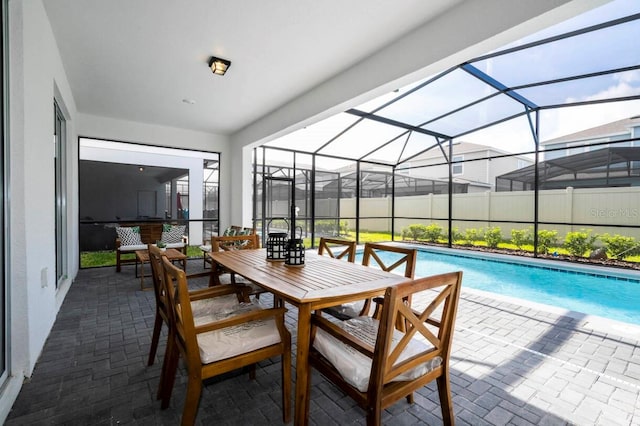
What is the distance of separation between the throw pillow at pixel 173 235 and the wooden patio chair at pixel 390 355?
208 inches

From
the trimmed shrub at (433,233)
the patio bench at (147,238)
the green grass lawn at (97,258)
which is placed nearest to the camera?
the patio bench at (147,238)

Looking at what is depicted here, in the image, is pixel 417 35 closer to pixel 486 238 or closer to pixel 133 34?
pixel 133 34

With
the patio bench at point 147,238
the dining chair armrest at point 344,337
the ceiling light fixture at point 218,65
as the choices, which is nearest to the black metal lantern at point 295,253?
the dining chair armrest at point 344,337

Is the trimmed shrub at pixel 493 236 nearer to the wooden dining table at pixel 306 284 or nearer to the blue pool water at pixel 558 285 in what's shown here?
the blue pool water at pixel 558 285

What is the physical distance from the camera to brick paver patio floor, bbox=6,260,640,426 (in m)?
1.65

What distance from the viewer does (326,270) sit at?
2145mm

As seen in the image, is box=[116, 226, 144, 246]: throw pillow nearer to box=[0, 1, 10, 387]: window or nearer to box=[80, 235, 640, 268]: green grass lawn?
box=[80, 235, 640, 268]: green grass lawn

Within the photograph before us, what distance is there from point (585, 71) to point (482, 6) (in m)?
3.38

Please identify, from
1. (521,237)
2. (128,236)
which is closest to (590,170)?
(521,237)

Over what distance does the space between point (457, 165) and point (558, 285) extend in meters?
3.86

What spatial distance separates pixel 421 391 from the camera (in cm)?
191

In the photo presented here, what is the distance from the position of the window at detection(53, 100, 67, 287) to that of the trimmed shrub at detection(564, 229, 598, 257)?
9.09 meters

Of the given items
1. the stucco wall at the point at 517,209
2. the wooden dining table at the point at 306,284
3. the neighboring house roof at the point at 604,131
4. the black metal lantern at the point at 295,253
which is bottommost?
the wooden dining table at the point at 306,284

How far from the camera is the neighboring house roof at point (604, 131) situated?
5.29 meters
